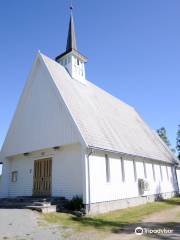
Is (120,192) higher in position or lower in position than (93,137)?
lower

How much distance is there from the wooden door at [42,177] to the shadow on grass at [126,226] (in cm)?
419

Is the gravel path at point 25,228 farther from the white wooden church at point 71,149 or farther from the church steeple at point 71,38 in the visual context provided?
the church steeple at point 71,38

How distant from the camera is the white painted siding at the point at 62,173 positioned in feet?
43.3

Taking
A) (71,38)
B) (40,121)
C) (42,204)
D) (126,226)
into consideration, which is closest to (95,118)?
(40,121)

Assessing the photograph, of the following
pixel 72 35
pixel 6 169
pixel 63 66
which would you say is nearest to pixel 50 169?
pixel 6 169

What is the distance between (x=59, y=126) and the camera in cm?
1434

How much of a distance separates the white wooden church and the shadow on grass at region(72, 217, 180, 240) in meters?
1.54

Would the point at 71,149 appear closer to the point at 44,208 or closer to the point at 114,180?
the point at 114,180

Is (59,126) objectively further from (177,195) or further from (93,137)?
(177,195)

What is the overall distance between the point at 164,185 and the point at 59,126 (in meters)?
12.7

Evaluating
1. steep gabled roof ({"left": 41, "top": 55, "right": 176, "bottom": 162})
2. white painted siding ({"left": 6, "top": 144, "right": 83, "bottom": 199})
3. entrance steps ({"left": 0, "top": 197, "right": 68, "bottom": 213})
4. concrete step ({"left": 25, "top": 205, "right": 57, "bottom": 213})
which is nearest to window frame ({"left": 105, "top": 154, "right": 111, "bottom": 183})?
steep gabled roof ({"left": 41, "top": 55, "right": 176, "bottom": 162})

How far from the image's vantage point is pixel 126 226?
9.56 meters

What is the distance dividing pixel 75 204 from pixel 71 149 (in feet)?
10.3

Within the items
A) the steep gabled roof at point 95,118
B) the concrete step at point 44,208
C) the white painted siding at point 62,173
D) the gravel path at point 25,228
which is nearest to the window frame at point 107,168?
the steep gabled roof at point 95,118
